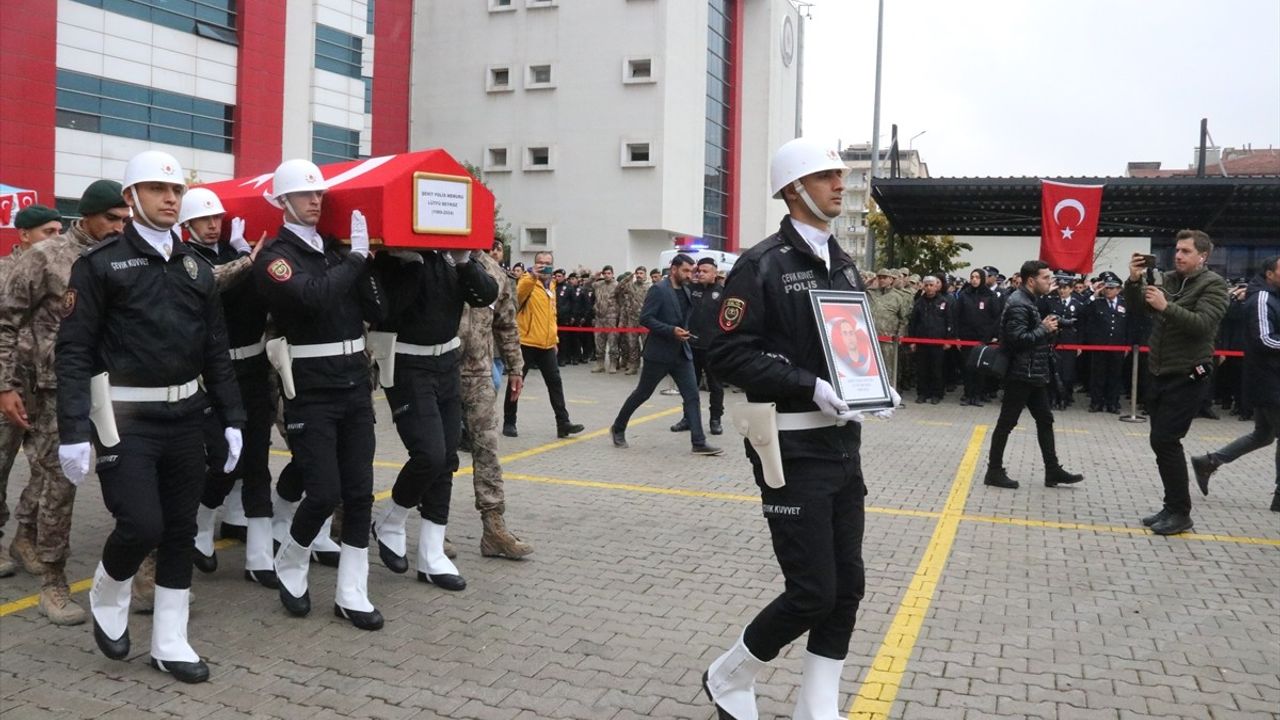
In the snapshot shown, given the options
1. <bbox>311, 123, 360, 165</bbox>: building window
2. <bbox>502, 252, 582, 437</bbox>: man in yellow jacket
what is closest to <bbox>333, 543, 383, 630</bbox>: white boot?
<bbox>502, 252, 582, 437</bbox>: man in yellow jacket

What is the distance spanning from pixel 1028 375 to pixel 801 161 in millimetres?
6509

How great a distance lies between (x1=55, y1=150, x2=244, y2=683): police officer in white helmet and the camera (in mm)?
4488

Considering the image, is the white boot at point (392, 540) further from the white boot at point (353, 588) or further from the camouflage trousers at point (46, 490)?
the camouflage trousers at point (46, 490)

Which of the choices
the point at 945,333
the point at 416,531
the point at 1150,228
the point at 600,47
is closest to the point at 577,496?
the point at 416,531

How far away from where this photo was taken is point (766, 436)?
12.5 feet

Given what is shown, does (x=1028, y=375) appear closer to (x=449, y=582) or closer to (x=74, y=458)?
(x=449, y=582)

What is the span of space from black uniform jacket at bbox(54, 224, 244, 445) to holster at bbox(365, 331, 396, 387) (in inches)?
44.1

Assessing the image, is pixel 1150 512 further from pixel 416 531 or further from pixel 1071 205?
pixel 1071 205

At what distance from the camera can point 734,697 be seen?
4.09m

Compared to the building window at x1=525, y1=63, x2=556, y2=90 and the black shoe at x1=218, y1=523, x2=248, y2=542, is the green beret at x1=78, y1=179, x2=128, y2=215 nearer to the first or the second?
the black shoe at x1=218, y1=523, x2=248, y2=542

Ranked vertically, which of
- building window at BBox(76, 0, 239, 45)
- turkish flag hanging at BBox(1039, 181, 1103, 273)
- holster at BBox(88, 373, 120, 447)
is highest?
building window at BBox(76, 0, 239, 45)

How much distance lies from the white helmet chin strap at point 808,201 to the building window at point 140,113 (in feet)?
117

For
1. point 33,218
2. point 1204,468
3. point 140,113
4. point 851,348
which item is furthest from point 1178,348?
point 140,113

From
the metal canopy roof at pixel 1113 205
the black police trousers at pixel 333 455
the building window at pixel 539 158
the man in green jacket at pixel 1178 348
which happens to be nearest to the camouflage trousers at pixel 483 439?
the black police trousers at pixel 333 455
